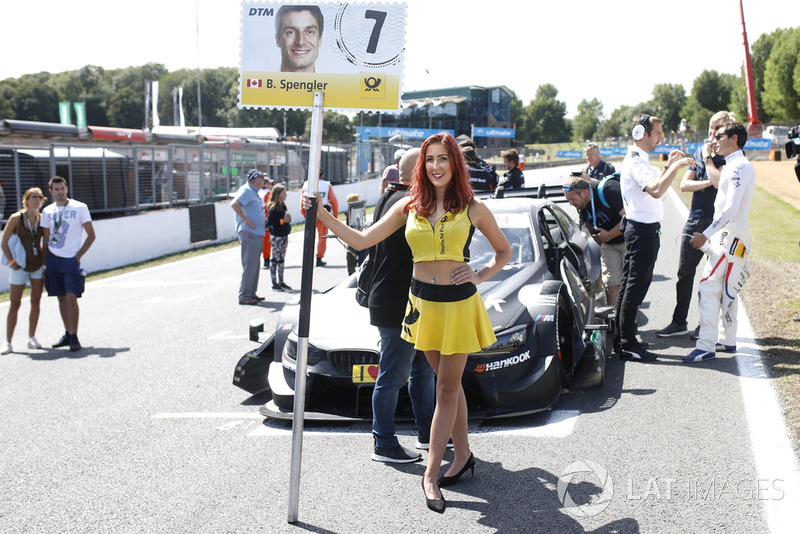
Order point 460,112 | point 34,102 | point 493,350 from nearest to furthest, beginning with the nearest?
point 493,350 < point 460,112 < point 34,102

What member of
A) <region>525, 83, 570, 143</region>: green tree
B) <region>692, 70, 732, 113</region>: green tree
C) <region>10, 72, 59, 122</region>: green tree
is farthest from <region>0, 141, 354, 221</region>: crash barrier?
<region>525, 83, 570, 143</region>: green tree

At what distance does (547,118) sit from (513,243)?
6496 inches

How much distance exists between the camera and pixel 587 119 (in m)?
166

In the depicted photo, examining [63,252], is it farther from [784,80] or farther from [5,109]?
[5,109]

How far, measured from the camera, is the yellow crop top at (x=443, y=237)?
3684mm

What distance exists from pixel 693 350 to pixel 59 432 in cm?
500

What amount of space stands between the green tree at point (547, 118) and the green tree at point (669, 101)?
19173 mm

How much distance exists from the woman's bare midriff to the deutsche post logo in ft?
2.96

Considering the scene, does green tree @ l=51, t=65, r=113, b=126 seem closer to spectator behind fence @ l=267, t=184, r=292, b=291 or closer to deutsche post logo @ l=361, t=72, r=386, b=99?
spectator behind fence @ l=267, t=184, r=292, b=291

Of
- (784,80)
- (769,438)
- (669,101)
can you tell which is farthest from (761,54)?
(769,438)

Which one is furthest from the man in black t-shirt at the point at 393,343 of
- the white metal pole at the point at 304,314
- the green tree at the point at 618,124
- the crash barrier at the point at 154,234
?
the green tree at the point at 618,124

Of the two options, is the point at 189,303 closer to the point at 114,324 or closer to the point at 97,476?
the point at 114,324

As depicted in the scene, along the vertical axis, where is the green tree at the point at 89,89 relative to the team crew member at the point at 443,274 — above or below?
above

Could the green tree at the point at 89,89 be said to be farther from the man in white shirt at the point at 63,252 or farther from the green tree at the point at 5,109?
the man in white shirt at the point at 63,252
